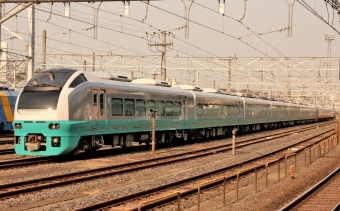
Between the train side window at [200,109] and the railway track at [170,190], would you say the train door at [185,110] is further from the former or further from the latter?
the railway track at [170,190]

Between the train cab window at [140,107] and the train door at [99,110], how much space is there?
3.23m

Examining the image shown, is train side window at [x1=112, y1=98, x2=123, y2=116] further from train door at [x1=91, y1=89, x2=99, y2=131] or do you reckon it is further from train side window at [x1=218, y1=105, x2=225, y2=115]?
train side window at [x1=218, y1=105, x2=225, y2=115]

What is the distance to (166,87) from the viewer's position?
96.5ft

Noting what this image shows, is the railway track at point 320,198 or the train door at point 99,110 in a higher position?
the train door at point 99,110

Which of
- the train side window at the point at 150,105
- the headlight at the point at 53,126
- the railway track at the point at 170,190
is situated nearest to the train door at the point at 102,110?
the headlight at the point at 53,126

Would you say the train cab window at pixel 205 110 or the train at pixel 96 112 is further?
the train cab window at pixel 205 110

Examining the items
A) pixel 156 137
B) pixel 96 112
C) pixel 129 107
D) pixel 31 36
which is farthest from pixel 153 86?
pixel 31 36

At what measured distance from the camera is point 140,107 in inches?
990

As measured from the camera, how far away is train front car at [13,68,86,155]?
19172 millimetres

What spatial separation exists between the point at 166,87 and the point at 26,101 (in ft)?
36.0

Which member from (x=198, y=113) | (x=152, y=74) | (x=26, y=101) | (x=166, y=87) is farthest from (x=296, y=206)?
(x=152, y=74)

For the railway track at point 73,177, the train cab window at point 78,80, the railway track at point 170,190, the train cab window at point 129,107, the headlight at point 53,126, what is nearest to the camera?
the railway track at point 170,190

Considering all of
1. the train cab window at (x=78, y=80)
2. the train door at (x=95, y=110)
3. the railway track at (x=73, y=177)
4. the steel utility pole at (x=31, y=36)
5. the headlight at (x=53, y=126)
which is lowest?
the railway track at (x=73, y=177)

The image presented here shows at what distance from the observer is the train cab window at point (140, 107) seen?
2491 cm
